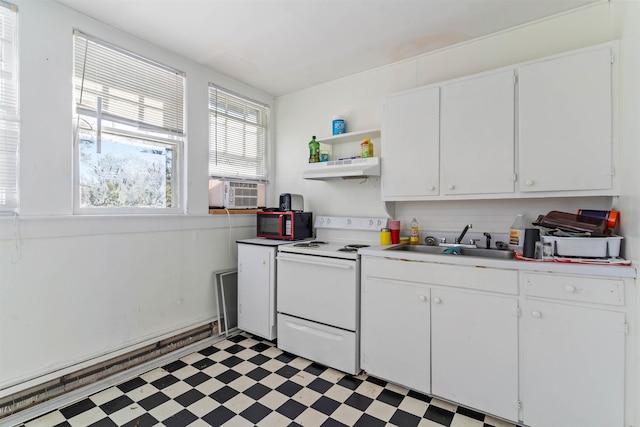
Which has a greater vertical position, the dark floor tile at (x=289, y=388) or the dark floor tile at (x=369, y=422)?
the dark floor tile at (x=369, y=422)

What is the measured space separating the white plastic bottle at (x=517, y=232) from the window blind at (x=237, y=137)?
8.05 feet

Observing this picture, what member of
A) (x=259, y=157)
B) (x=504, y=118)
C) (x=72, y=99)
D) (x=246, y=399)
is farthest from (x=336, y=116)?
(x=246, y=399)

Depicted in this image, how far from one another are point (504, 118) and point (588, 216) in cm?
75

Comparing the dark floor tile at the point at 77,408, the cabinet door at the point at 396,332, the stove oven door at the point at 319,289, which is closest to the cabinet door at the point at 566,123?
the cabinet door at the point at 396,332

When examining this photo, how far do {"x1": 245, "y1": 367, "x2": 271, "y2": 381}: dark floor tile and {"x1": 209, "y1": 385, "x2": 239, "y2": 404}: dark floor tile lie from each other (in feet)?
0.61

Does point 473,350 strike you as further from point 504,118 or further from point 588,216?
point 504,118

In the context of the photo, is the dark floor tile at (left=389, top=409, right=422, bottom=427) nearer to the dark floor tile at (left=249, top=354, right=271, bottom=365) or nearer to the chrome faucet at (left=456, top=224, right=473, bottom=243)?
the dark floor tile at (left=249, top=354, right=271, bottom=365)

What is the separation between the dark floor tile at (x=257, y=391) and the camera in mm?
1949

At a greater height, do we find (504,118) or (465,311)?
(504,118)

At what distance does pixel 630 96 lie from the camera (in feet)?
4.92

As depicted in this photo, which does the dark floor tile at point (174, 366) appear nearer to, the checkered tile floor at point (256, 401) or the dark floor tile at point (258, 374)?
the checkered tile floor at point (256, 401)

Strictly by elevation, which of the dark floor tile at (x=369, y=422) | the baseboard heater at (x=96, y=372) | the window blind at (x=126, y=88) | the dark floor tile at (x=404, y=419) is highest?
the window blind at (x=126, y=88)

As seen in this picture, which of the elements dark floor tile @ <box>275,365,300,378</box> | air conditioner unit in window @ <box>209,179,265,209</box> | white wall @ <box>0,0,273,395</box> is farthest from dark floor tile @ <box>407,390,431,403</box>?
air conditioner unit in window @ <box>209,179,265,209</box>

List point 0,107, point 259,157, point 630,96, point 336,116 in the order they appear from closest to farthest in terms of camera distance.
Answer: point 630,96
point 0,107
point 336,116
point 259,157
